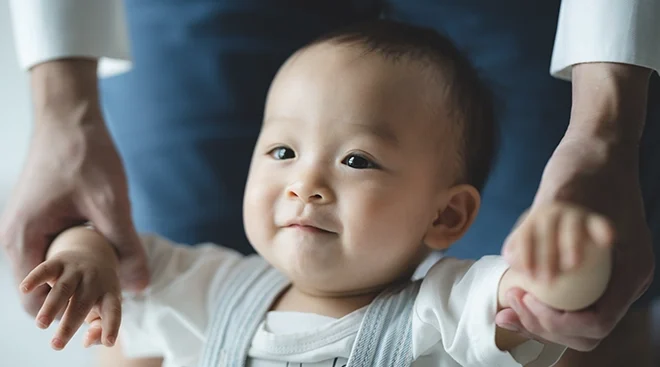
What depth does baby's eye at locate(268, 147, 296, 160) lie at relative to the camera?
84 cm

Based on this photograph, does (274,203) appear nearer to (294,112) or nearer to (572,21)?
(294,112)

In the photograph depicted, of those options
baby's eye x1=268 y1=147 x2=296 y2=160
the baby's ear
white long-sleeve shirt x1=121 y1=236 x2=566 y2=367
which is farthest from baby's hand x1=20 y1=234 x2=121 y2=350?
the baby's ear

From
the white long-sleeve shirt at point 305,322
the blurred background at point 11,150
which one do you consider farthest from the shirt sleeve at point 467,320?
the blurred background at point 11,150

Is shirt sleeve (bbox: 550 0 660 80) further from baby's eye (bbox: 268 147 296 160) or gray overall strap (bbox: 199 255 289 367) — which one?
gray overall strap (bbox: 199 255 289 367)

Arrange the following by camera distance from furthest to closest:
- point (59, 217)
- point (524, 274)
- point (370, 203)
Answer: point (59, 217), point (370, 203), point (524, 274)

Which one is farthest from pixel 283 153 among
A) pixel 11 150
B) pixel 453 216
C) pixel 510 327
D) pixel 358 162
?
pixel 11 150

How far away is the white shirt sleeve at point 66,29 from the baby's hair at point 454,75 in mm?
280

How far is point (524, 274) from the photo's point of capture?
598 millimetres

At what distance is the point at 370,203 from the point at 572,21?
0.26m

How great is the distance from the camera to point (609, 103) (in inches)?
28.8

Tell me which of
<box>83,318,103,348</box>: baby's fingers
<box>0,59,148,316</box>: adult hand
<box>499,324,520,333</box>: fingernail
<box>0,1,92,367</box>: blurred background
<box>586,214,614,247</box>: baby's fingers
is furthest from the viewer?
<box>0,1,92,367</box>: blurred background

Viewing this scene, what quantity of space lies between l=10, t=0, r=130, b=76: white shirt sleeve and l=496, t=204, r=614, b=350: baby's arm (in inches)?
23.8

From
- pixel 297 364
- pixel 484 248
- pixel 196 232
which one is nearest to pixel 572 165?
pixel 297 364

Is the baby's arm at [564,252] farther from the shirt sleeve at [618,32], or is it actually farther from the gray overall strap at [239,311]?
the gray overall strap at [239,311]
